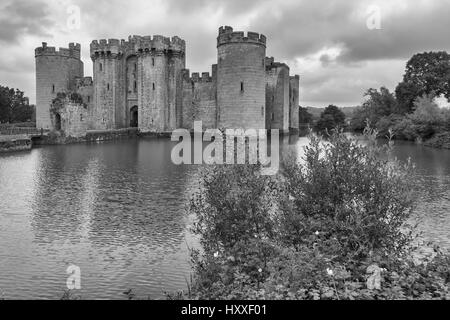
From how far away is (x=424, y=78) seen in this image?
51.9m

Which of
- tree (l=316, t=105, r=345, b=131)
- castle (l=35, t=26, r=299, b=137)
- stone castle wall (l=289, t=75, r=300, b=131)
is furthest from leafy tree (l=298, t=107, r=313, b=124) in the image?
castle (l=35, t=26, r=299, b=137)

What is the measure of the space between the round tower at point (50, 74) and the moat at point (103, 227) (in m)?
24.9

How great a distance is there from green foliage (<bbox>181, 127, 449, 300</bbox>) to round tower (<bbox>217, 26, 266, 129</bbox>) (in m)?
21.7

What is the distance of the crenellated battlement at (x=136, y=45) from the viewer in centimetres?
4162

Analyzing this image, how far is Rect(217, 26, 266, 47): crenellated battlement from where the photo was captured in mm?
29844

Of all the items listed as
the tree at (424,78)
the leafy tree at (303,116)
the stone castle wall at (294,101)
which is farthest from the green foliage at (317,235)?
the leafy tree at (303,116)

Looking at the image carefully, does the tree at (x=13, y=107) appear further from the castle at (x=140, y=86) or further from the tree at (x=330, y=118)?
the tree at (x=330, y=118)

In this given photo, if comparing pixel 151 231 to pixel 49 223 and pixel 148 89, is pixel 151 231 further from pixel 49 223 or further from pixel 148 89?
pixel 148 89

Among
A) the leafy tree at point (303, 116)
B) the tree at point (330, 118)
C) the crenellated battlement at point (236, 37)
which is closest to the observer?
the crenellated battlement at point (236, 37)

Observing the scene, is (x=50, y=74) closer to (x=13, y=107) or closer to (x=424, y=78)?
(x=13, y=107)

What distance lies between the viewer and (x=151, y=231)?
1039 cm

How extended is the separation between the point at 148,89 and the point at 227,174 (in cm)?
3565

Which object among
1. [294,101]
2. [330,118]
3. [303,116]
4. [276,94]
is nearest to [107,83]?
[276,94]
